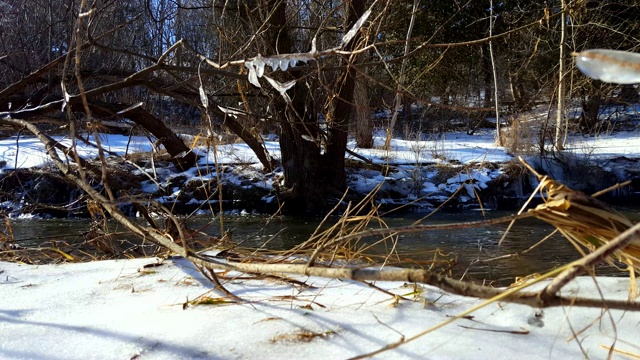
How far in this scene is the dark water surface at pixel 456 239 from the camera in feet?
14.7

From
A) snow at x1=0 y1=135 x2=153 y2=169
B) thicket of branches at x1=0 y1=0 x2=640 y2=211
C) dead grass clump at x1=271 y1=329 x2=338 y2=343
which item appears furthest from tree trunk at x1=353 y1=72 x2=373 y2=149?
dead grass clump at x1=271 y1=329 x2=338 y2=343

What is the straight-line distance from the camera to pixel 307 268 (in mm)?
1116

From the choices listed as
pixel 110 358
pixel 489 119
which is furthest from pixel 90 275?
pixel 489 119

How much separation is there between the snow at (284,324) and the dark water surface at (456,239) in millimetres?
1008

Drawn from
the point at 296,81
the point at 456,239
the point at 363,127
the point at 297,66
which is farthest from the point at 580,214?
the point at 363,127

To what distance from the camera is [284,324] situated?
1.58 m

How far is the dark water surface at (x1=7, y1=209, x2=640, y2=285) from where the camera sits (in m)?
4.48

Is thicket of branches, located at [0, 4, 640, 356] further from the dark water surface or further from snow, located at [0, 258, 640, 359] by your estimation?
the dark water surface

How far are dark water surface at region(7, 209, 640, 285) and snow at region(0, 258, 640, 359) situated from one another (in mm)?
1008

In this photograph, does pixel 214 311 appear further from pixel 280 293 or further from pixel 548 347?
pixel 548 347

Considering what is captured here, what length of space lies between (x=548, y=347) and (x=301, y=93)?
23.7ft

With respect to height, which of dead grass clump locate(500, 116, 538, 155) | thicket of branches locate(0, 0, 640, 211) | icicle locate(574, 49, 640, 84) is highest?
thicket of branches locate(0, 0, 640, 211)

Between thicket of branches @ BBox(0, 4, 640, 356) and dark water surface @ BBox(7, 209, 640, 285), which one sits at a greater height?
thicket of branches @ BBox(0, 4, 640, 356)

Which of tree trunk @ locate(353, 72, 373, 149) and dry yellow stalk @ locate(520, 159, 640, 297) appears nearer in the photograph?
dry yellow stalk @ locate(520, 159, 640, 297)
